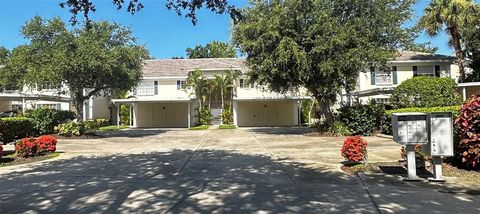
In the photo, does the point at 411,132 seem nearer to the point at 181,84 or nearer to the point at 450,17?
the point at 450,17

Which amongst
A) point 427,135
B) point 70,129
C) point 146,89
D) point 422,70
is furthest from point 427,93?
point 146,89

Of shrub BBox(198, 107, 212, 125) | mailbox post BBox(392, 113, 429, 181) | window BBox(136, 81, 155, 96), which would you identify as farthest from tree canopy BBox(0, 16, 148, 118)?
mailbox post BBox(392, 113, 429, 181)

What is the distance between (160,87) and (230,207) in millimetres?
33216

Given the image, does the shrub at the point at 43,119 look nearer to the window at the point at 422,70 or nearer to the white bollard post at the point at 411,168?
the white bollard post at the point at 411,168

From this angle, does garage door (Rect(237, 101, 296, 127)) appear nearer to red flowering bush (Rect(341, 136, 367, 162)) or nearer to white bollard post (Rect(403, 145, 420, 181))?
red flowering bush (Rect(341, 136, 367, 162))

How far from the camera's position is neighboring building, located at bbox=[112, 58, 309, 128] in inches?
1469

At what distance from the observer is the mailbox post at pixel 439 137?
891 centimetres

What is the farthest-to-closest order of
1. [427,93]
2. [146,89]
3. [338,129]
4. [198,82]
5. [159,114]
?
[159,114] → [146,89] → [198,82] → [338,129] → [427,93]

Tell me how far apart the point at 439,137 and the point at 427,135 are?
0.23 metres

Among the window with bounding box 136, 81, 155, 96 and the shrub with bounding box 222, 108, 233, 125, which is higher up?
the window with bounding box 136, 81, 155, 96

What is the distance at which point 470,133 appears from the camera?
9.78 meters

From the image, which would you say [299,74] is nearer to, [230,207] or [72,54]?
[72,54]

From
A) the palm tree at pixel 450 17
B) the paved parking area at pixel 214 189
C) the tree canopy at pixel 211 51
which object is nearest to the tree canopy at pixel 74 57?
the paved parking area at pixel 214 189

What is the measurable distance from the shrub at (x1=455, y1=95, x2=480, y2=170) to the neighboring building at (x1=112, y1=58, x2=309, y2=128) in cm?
2630
